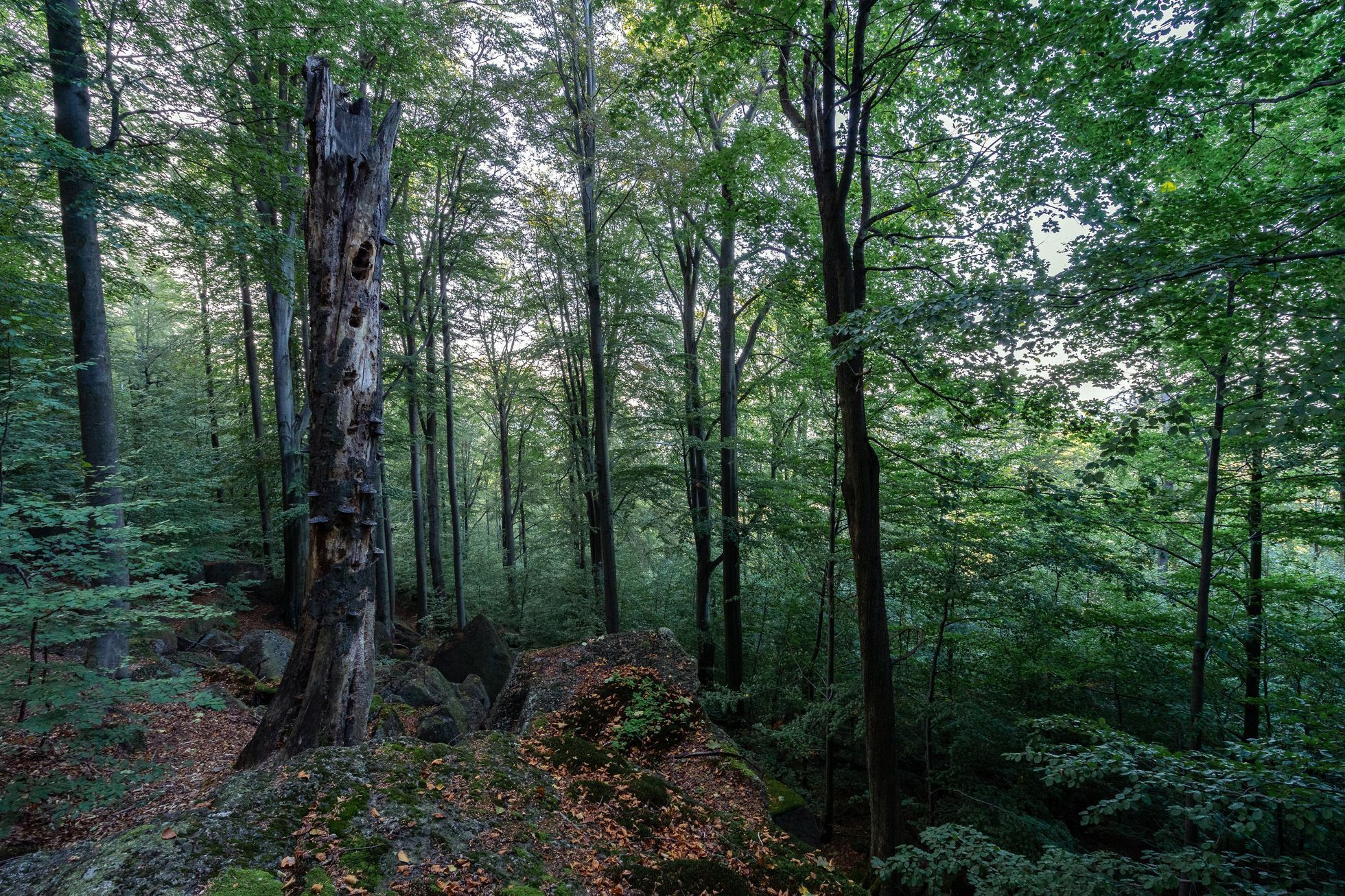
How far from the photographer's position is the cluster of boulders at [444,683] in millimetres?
7203

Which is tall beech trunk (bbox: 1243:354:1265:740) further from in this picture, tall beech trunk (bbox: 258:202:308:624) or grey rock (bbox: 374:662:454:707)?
tall beech trunk (bbox: 258:202:308:624)

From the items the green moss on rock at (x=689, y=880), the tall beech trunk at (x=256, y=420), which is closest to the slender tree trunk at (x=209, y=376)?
the tall beech trunk at (x=256, y=420)

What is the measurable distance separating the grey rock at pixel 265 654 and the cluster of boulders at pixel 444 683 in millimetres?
1477

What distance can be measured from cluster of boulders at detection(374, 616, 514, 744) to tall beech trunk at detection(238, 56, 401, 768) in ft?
4.32

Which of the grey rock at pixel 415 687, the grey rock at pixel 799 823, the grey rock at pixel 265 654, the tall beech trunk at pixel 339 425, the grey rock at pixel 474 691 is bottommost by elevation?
the grey rock at pixel 474 691

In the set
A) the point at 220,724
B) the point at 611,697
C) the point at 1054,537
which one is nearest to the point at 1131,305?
the point at 1054,537

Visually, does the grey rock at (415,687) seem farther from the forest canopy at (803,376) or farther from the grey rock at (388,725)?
the grey rock at (388,725)

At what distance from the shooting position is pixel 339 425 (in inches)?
157

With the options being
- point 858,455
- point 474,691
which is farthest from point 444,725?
point 858,455

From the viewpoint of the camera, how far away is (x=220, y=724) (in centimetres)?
588

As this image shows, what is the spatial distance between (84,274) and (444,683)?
6944mm

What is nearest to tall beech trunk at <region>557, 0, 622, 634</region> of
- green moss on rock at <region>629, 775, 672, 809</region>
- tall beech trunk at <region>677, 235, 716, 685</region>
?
tall beech trunk at <region>677, 235, 716, 685</region>

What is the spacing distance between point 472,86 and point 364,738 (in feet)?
36.3

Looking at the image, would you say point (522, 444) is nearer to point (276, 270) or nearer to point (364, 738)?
point (276, 270)
